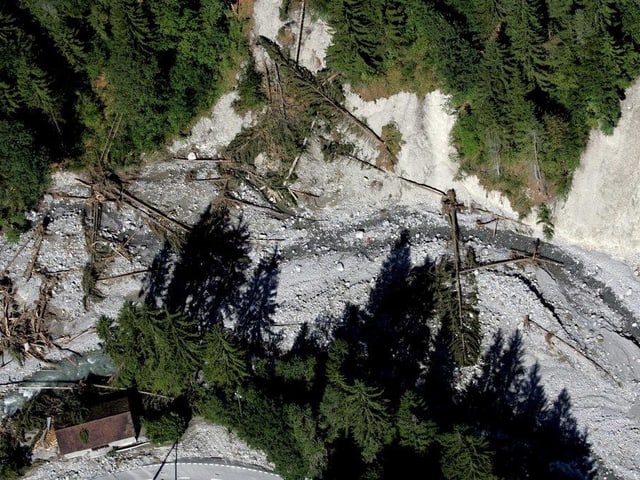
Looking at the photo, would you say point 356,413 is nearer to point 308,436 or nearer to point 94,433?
point 308,436

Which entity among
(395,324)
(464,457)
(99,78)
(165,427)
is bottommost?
(165,427)

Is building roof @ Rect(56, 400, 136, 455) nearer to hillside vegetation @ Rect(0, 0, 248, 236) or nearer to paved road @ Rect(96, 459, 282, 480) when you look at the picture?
paved road @ Rect(96, 459, 282, 480)

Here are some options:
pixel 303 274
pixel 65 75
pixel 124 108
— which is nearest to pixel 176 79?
pixel 124 108

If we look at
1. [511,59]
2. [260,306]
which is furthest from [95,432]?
[511,59]

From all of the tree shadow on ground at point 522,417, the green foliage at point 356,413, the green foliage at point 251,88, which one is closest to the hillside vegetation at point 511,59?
the green foliage at point 251,88

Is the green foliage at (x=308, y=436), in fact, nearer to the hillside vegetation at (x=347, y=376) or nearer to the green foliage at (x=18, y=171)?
the hillside vegetation at (x=347, y=376)

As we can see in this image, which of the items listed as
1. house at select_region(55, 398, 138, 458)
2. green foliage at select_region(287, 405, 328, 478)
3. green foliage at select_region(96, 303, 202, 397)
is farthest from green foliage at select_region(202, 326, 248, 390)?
house at select_region(55, 398, 138, 458)

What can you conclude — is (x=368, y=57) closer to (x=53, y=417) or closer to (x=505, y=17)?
(x=505, y=17)
